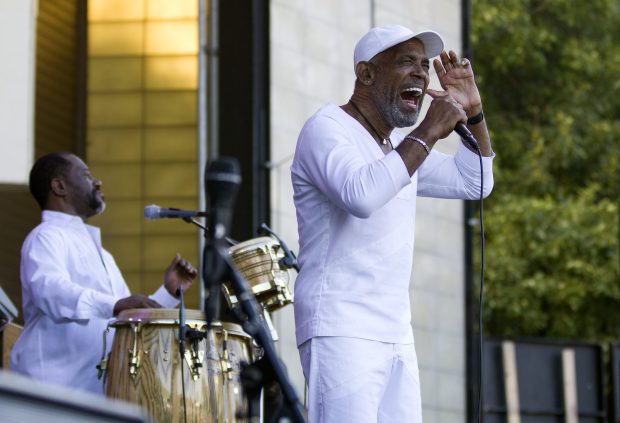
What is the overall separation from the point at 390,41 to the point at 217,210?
5.41 feet

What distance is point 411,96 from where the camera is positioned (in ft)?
17.1

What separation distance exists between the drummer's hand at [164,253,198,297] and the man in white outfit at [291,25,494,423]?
1218 millimetres

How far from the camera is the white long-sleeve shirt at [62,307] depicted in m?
6.10

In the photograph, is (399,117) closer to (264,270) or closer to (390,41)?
(390,41)

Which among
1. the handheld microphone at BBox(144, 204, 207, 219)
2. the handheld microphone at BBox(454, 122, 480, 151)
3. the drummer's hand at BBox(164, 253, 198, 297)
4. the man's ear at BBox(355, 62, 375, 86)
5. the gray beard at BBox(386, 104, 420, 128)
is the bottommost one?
the drummer's hand at BBox(164, 253, 198, 297)

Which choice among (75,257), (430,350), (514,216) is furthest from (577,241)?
(75,257)

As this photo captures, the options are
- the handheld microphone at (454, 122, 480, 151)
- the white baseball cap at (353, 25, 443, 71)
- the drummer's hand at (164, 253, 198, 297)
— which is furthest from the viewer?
the drummer's hand at (164, 253, 198, 297)

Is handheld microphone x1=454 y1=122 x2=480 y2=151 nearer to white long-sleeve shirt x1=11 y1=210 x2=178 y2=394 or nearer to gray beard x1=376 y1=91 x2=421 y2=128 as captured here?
gray beard x1=376 y1=91 x2=421 y2=128

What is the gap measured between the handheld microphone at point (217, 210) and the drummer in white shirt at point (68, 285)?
7.54 ft

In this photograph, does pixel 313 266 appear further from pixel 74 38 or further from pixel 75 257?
pixel 74 38

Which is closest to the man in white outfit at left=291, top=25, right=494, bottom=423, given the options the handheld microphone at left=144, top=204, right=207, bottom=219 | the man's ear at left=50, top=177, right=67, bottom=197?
the handheld microphone at left=144, top=204, right=207, bottom=219

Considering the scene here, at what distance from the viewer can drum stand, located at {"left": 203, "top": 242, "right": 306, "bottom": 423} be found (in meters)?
3.81

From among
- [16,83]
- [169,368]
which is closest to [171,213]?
[169,368]

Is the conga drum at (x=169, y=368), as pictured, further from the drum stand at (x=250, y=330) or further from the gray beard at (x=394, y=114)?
the drum stand at (x=250, y=330)
